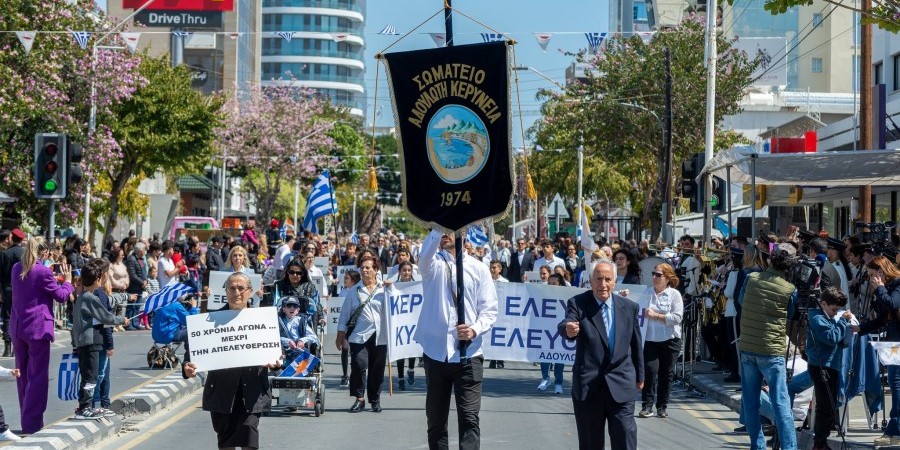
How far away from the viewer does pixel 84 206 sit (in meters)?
37.1

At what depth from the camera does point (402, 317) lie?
48.1 feet

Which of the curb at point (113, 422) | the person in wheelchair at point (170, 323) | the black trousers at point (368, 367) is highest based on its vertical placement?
the person in wheelchair at point (170, 323)

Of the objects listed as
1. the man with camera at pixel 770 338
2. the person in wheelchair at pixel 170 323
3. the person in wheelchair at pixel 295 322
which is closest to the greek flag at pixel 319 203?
the person in wheelchair at pixel 170 323

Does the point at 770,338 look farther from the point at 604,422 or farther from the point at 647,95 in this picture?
the point at 647,95

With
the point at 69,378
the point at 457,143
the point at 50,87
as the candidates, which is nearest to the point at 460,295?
the point at 457,143

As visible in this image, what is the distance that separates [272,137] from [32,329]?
5466 centimetres

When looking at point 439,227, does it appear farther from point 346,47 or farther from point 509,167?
point 346,47

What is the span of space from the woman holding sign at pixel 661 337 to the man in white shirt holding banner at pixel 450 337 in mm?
5161

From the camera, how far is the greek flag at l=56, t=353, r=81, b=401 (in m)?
12.7

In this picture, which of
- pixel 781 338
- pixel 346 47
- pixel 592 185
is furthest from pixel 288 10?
pixel 781 338

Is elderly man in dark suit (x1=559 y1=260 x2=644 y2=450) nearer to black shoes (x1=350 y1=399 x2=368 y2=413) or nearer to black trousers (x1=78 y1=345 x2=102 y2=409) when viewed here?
black trousers (x1=78 y1=345 x2=102 y2=409)

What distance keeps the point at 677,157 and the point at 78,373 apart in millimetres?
30949

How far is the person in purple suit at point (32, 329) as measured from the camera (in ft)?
38.4

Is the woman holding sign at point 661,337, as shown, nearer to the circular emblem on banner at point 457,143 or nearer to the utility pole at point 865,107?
the circular emblem on banner at point 457,143
